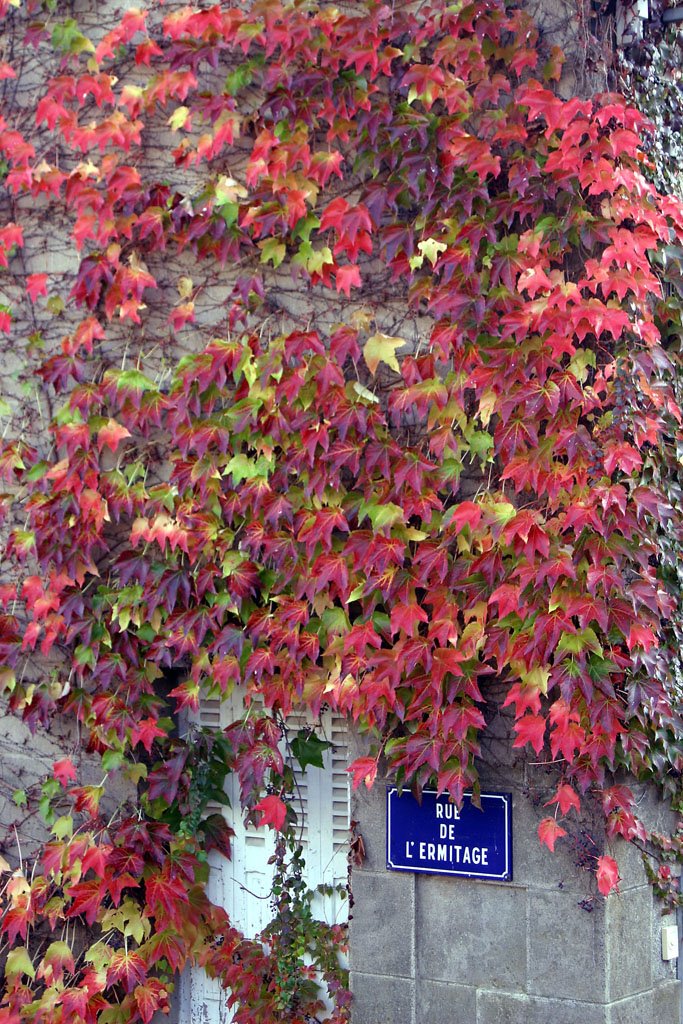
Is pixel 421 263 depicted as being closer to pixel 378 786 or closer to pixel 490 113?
pixel 490 113

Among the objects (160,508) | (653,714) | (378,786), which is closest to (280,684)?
(378,786)

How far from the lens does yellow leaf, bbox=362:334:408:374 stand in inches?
187

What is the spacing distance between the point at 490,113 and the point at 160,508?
2007mm

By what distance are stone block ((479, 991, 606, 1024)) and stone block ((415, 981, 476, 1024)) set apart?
0.03 meters

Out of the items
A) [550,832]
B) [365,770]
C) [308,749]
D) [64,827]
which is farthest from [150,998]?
[550,832]

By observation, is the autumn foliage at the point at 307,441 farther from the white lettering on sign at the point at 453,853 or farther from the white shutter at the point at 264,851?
the white lettering on sign at the point at 453,853

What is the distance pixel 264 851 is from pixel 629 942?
158cm

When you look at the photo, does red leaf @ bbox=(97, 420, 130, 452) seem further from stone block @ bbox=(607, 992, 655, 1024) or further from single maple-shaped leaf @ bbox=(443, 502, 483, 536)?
stone block @ bbox=(607, 992, 655, 1024)

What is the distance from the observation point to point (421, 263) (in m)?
4.72

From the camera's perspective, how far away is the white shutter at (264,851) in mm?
5223

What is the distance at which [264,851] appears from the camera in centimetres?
→ 535

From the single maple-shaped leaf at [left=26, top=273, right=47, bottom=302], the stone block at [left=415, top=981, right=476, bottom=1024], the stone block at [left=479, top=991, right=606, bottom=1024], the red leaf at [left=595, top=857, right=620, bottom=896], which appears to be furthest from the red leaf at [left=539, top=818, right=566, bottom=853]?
the single maple-shaped leaf at [left=26, top=273, right=47, bottom=302]

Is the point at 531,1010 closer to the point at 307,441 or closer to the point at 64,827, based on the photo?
the point at 64,827

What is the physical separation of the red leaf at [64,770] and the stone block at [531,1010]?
189 centimetres
